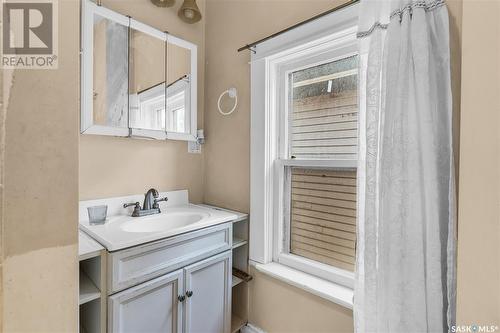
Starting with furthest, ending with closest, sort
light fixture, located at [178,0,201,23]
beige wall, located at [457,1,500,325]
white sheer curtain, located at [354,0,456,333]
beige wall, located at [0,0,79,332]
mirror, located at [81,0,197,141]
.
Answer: light fixture, located at [178,0,201,23], mirror, located at [81,0,197,141], white sheer curtain, located at [354,0,456,333], beige wall, located at [457,1,500,325], beige wall, located at [0,0,79,332]

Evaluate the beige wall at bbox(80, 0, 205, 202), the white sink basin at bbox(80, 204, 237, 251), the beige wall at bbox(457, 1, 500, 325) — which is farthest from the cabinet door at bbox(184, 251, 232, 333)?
the beige wall at bbox(457, 1, 500, 325)

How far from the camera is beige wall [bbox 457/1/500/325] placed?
0.53 meters

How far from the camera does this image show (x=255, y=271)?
165 centimetres

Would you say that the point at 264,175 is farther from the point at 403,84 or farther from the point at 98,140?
the point at 98,140

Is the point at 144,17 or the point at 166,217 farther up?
the point at 144,17

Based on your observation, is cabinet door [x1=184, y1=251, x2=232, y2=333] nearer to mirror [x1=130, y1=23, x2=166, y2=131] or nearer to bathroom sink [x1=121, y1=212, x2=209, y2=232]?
bathroom sink [x1=121, y1=212, x2=209, y2=232]

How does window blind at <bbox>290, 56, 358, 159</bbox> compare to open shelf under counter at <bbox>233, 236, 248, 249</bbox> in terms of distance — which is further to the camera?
open shelf under counter at <bbox>233, 236, 248, 249</bbox>

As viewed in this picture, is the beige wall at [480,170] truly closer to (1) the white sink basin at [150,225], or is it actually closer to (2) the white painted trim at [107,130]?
(1) the white sink basin at [150,225]

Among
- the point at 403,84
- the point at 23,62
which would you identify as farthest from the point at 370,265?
the point at 23,62

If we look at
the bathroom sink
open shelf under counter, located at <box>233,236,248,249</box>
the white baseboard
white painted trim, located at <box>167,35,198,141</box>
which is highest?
white painted trim, located at <box>167,35,198,141</box>

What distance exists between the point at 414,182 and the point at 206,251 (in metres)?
1.02

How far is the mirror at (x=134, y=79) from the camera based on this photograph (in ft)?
4.55

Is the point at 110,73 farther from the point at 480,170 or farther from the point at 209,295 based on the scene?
the point at 480,170

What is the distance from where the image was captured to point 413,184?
0.89 m
